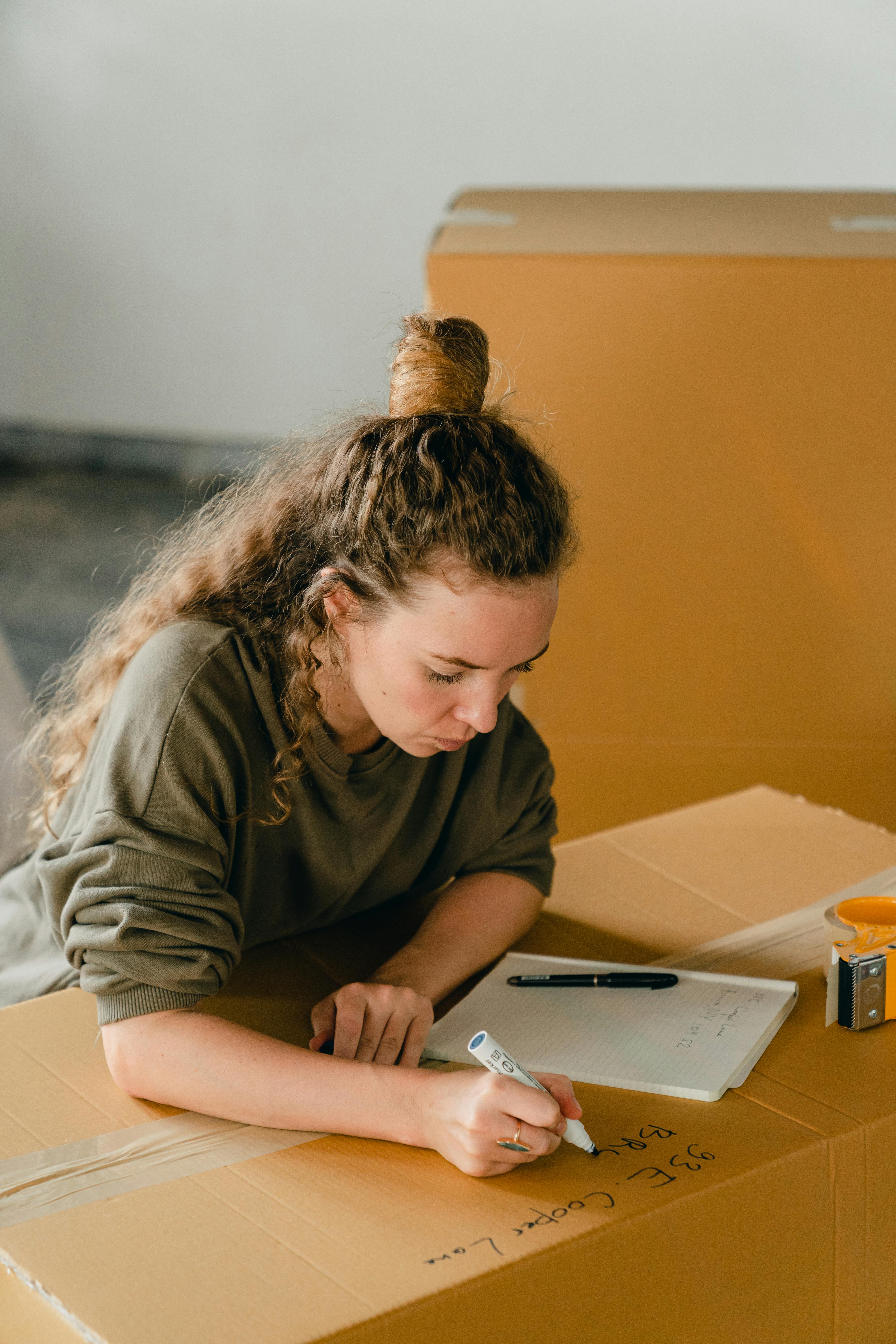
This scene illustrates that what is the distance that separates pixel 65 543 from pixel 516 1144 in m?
3.17

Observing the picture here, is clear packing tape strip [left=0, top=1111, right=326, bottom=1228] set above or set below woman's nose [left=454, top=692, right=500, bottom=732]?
below

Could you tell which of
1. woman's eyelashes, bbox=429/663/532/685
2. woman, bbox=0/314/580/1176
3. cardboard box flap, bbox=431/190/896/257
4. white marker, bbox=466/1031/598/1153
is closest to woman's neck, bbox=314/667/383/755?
woman, bbox=0/314/580/1176

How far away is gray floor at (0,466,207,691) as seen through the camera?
312cm

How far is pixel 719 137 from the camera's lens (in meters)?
3.28

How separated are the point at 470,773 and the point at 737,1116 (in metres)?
0.42

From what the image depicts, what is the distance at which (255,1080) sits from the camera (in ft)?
2.75

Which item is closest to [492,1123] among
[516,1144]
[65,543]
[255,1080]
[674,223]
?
[516,1144]

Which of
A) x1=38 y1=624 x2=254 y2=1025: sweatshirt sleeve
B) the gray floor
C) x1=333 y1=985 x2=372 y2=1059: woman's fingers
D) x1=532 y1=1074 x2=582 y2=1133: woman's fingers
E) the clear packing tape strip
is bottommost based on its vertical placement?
the gray floor

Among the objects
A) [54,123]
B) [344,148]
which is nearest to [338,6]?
[344,148]

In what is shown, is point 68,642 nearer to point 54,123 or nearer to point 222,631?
point 54,123

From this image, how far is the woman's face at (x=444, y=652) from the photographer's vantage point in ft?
2.94

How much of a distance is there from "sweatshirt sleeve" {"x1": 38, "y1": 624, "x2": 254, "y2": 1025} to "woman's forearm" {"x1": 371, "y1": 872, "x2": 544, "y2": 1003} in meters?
0.15

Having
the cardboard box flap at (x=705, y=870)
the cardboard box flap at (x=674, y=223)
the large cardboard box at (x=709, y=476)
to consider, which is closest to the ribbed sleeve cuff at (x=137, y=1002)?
the cardboard box flap at (x=705, y=870)

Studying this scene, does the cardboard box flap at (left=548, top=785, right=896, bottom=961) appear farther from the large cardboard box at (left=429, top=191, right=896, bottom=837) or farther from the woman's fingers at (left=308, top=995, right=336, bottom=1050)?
the large cardboard box at (left=429, top=191, right=896, bottom=837)
